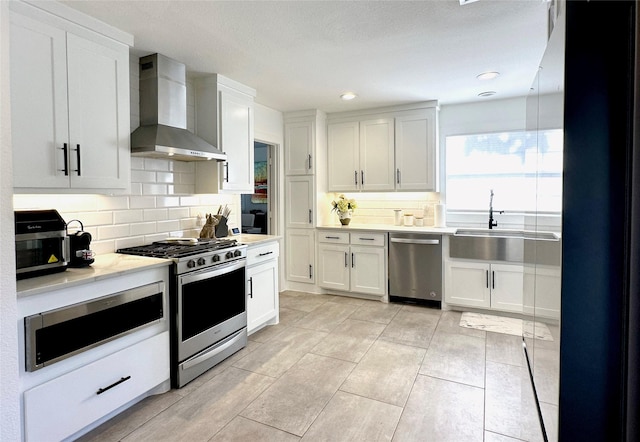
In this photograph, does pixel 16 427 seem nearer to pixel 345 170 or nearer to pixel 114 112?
pixel 114 112

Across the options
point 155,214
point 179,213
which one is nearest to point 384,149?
point 179,213

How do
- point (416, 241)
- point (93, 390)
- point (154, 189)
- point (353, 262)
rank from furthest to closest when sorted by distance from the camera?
point (353, 262) < point (416, 241) < point (154, 189) < point (93, 390)

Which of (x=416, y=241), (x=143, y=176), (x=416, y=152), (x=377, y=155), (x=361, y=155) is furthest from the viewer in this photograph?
(x=361, y=155)

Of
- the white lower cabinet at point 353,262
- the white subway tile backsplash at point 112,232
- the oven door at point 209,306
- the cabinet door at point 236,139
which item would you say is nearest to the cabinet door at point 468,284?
the white lower cabinet at point 353,262

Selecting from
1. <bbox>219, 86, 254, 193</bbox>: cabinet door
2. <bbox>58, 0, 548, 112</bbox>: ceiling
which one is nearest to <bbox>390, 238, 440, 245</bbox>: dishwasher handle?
<bbox>58, 0, 548, 112</bbox>: ceiling

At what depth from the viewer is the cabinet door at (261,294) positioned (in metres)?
3.33

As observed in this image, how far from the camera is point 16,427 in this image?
156cm

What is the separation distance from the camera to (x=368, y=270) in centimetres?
457

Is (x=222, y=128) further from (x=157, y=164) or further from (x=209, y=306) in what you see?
(x=209, y=306)

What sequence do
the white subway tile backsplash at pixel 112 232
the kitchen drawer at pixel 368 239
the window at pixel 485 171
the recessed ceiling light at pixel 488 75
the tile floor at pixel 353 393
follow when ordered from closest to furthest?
1. the tile floor at pixel 353 393
2. the white subway tile backsplash at pixel 112 232
3. the recessed ceiling light at pixel 488 75
4. the window at pixel 485 171
5. the kitchen drawer at pixel 368 239

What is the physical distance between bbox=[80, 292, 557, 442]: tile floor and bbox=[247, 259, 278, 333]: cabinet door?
7.0 inches

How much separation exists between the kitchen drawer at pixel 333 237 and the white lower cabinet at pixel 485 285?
52.6 inches

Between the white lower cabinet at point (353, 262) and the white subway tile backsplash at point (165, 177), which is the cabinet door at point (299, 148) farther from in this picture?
the white subway tile backsplash at point (165, 177)

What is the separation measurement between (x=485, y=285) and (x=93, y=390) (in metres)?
3.79
